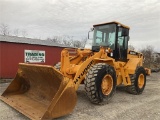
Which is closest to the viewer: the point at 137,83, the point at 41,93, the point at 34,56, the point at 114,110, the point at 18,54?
the point at 114,110

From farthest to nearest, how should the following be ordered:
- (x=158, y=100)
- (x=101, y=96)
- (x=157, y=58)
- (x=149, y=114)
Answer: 1. (x=157, y=58)
2. (x=158, y=100)
3. (x=101, y=96)
4. (x=149, y=114)

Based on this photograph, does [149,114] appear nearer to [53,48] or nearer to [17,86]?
[17,86]

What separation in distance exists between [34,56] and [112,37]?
21.2ft

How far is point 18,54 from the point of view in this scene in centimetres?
1182

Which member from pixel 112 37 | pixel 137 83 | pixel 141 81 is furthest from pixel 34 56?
pixel 137 83

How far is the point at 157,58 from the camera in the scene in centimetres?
2431

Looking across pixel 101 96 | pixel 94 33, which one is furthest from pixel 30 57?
pixel 101 96

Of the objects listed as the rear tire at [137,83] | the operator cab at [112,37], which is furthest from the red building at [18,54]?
the rear tire at [137,83]

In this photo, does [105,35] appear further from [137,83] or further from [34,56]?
[34,56]

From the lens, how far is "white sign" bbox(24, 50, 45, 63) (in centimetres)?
1221

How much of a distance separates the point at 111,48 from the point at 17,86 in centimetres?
329

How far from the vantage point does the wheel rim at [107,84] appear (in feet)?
19.8

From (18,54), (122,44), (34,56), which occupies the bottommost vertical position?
(34,56)

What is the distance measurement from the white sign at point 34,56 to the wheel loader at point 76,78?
222 inches
